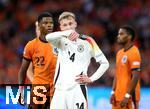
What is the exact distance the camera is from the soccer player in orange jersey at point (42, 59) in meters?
12.1

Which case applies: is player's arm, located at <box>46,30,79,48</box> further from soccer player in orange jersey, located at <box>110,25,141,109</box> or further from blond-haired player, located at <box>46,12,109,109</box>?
soccer player in orange jersey, located at <box>110,25,141,109</box>

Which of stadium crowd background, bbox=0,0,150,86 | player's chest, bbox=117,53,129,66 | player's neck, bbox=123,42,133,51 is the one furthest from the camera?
stadium crowd background, bbox=0,0,150,86

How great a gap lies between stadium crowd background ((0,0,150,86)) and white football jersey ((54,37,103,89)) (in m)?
8.56

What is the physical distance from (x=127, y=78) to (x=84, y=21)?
32.4 ft

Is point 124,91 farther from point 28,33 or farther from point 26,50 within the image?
point 28,33

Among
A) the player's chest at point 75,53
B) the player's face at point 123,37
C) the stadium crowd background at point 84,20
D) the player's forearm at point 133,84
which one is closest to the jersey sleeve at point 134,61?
the player's forearm at point 133,84

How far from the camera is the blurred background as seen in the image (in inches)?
814

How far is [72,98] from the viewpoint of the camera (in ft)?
35.5

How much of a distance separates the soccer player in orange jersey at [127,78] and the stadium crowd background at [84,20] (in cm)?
652

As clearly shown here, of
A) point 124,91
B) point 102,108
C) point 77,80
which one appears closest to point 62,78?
point 77,80

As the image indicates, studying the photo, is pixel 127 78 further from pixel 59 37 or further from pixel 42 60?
pixel 59 37

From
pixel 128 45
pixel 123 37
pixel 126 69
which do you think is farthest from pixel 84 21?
pixel 126 69

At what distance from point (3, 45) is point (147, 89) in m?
6.09

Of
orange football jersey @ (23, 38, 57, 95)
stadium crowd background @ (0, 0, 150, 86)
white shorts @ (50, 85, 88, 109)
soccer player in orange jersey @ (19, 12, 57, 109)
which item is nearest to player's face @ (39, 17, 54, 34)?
soccer player in orange jersey @ (19, 12, 57, 109)
